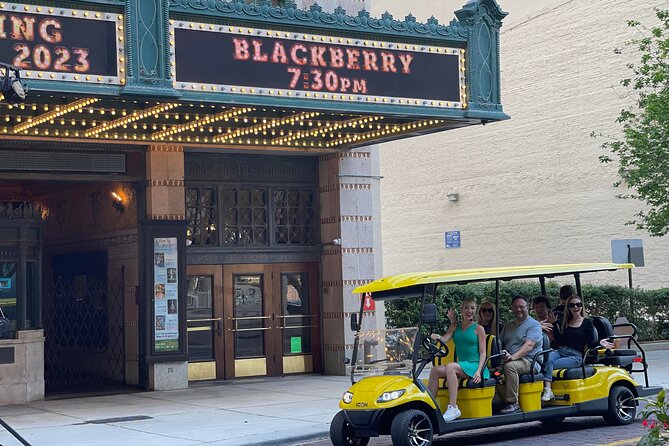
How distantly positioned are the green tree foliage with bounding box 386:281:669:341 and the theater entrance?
263 cm

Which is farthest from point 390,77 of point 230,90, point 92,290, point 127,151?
point 92,290

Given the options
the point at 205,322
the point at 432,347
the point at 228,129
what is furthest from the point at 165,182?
the point at 432,347

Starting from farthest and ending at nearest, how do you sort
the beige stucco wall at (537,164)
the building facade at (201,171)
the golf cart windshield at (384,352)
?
1. the beige stucco wall at (537,164)
2. the building facade at (201,171)
3. the golf cart windshield at (384,352)

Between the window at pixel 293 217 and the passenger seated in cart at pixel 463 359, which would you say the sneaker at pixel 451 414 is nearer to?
the passenger seated in cart at pixel 463 359

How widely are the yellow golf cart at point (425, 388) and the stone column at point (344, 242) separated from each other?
24.8ft

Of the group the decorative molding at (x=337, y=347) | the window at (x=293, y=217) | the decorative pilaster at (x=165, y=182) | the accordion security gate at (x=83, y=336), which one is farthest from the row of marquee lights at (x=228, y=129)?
the decorative molding at (x=337, y=347)

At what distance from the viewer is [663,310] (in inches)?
1047

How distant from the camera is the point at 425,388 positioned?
38.1 feet

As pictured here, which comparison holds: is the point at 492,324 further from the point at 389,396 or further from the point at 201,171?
the point at 201,171

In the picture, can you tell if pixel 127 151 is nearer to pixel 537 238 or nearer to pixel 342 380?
pixel 342 380

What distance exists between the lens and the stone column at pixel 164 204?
18422mm

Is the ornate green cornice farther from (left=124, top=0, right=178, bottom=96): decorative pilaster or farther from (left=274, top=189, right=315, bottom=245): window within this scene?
(left=274, top=189, right=315, bottom=245): window

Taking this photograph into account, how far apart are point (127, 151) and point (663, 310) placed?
1454 cm

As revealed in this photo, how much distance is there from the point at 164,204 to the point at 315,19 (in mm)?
4896
